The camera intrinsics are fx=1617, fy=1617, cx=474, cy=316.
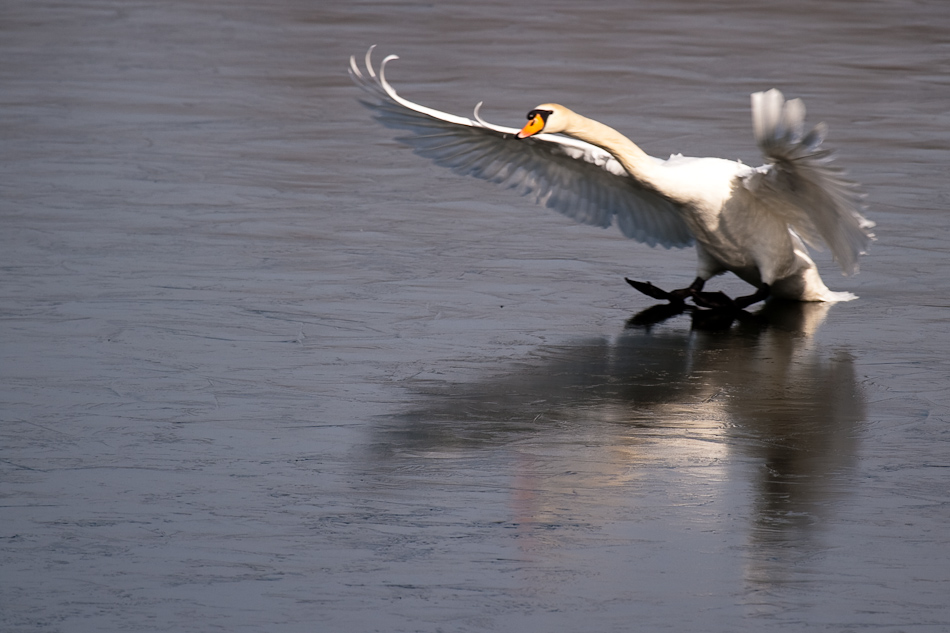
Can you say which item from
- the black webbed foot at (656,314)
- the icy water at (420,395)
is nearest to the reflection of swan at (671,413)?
the icy water at (420,395)

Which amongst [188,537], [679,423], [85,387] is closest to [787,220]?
[679,423]

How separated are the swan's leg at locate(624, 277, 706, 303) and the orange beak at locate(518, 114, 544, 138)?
3.01 ft

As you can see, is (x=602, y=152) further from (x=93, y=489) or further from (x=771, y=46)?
(x=771, y=46)

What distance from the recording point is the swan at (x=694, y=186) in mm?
7797

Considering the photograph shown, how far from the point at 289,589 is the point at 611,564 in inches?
39.8

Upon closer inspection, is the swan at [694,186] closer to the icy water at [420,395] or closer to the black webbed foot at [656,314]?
the black webbed foot at [656,314]

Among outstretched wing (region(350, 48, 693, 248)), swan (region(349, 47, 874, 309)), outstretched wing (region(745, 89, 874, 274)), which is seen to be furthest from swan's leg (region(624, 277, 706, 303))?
outstretched wing (region(745, 89, 874, 274))

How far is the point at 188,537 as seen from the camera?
5.27m

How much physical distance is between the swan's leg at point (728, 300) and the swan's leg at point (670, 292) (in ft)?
0.23

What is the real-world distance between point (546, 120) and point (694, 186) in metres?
0.87

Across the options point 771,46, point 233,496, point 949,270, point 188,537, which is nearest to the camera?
point 188,537

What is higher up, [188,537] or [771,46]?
[771,46]

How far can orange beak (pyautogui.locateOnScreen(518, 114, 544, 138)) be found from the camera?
8.52 meters

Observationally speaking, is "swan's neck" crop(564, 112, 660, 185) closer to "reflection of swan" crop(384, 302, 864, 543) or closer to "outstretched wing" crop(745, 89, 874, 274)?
"outstretched wing" crop(745, 89, 874, 274)
